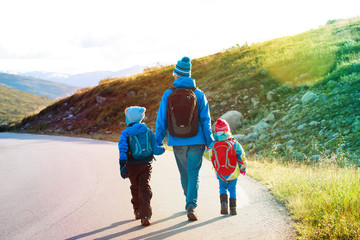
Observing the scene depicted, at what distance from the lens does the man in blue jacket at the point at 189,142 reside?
5.09 meters

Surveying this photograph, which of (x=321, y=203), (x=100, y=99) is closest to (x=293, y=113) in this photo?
(x=321, y=203)

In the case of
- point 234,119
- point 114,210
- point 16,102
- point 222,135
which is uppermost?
point 16,102

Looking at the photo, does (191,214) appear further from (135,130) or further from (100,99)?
(100,99)

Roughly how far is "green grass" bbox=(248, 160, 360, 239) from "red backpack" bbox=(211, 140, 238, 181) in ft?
3.77

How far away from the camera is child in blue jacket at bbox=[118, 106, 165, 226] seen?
Result: 16.2 feet

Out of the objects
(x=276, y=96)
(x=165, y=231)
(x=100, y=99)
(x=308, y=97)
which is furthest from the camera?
(x=100, y=99)

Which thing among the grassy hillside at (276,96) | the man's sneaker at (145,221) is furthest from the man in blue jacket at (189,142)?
the grassy hillside at (276,96)

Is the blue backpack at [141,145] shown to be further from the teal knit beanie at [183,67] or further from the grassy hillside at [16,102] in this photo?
the grassy hillside at [16,102]

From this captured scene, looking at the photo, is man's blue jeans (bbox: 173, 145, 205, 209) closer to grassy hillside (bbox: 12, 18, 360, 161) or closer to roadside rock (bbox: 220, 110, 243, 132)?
grassy hillside (bbox: 12, 18, 360, 161)

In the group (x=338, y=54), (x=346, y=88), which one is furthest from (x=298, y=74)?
(x=346, y=88)

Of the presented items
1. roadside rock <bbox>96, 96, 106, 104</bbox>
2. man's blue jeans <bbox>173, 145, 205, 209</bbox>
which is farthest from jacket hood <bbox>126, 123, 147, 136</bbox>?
roadside rock <bbox>96, 96, 106, 104</bbox>

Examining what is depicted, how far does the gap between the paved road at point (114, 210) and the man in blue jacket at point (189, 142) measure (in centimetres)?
45

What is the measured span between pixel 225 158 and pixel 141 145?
1294 mm

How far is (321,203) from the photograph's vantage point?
4.98m
